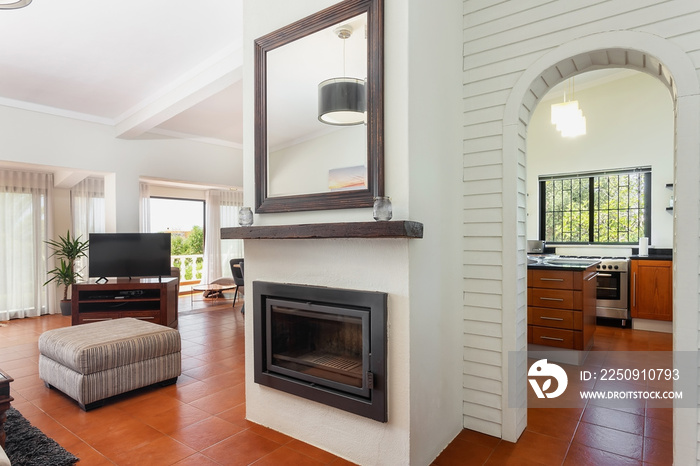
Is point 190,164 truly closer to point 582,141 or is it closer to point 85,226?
point 85,226

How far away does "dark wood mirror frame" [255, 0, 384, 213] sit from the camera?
1.96 m

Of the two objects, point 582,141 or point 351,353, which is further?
point 582,141

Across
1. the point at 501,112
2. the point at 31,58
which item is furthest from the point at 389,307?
the point at 31,58

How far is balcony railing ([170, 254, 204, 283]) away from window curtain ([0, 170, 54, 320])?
2.43 meters

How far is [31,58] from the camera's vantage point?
364cm

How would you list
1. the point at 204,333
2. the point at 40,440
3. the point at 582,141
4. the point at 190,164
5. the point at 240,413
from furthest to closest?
1. the point at 190,164
2. the point at 582,141
3. the point at 204,333
4. the point at 240,413
5. the point at 40,440

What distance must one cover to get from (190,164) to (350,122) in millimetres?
4893

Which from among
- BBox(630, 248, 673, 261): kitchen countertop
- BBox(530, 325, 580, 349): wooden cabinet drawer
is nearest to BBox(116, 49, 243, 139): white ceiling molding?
BBox(530, 325, 580, 349): wooden cabinet drawer

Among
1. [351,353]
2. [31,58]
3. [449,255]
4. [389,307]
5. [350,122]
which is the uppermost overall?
[31,58]

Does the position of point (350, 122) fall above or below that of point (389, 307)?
above

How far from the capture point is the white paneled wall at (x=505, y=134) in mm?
2086

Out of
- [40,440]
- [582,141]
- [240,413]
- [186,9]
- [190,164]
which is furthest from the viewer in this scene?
[190,164]

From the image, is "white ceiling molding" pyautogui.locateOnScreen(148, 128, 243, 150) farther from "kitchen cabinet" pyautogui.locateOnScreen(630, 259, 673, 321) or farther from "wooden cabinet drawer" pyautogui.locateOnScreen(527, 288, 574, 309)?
"kitchen cabinet" pyautogui.locateOnScreen(630, 259, 673, 321)

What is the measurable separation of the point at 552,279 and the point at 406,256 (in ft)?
8.01
